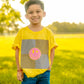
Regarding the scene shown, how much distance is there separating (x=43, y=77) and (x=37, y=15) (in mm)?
779

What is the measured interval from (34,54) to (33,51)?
0.04m

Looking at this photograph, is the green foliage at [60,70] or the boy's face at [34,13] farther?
the green foliage at [60,70]

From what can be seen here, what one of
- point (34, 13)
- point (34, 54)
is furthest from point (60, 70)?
point (34, 13)

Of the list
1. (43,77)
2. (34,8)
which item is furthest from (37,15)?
(43,77)

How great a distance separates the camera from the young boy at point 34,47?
212cm

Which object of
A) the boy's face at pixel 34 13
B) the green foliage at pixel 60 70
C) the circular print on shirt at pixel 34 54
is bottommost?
the green foliage at pixel 60 70

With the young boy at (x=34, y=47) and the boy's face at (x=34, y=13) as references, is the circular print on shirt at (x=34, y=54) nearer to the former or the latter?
the young boy at (x=34, y=47)

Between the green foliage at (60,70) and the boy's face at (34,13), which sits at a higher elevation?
the boy's face at (34,13)

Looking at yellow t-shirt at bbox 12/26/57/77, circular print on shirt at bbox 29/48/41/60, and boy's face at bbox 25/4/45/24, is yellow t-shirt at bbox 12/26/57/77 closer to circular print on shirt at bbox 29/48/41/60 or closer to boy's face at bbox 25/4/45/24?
circular print on shirt at bbox 29/48/41/60

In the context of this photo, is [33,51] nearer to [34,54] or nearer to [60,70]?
[34,54]

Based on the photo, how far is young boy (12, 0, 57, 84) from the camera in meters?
2.12

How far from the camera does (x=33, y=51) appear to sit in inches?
83.7

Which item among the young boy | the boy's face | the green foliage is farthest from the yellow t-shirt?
the green foliage

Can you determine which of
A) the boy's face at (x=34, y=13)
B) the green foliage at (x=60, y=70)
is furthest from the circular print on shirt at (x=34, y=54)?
the green foliage at (x=60, y=70)
